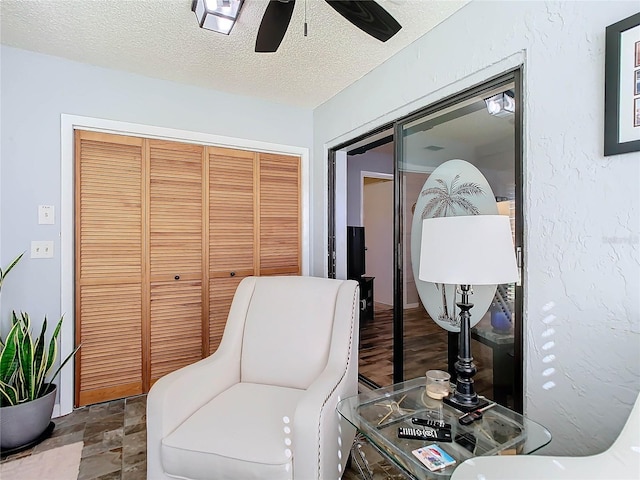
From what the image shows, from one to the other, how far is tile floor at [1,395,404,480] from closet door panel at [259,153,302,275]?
1.42 m

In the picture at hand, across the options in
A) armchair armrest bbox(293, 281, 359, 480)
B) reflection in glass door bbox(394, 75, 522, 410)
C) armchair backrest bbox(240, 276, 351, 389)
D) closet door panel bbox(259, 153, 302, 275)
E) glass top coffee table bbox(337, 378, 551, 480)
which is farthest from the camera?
closet door panel bbox(259, 153, 302, 275)

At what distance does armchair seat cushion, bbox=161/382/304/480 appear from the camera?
1.24 metres

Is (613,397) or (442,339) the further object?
(442,339)

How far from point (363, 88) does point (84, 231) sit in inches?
88.6

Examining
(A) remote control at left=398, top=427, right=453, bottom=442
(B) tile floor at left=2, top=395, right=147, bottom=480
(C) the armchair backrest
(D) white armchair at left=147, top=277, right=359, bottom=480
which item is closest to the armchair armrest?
(D) white armchair at left=147, top=277, right=359, bottom=480

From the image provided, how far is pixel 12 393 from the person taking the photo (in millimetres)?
1924

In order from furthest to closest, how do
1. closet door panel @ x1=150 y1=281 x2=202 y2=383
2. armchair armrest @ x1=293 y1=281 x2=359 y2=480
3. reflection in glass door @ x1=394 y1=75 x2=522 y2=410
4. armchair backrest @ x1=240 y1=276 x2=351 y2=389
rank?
closet door panel @ x1=150 y1=281 x2=202 y2=383, armchair backrest @ x1=240 y1=276 x2=351 y2=389, reflection in glass door @ x1=394 y1=75 x2=522 y2=410, armchair armrest @ x1=293 y1=281 x2=359 y2=480

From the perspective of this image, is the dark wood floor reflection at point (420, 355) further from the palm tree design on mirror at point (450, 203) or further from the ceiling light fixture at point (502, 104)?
the ceiling light fixture at point (502, 104)

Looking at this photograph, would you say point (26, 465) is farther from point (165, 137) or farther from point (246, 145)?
point (246, 145)

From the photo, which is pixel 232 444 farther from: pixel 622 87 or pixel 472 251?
pixel 622 87

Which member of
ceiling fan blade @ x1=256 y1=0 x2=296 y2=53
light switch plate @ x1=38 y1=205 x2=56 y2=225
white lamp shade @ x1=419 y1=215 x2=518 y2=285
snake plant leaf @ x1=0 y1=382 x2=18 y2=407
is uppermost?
ceiling fan blade @ x1=256 y1=0 x2=296 y2=53

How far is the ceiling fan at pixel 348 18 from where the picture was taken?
127 centimetres

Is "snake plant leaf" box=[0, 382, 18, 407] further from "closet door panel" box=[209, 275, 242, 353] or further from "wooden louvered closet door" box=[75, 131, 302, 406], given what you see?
"closet door panel" box=[209, 275, 242, 353]

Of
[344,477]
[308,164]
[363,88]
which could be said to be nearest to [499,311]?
[344,477]
